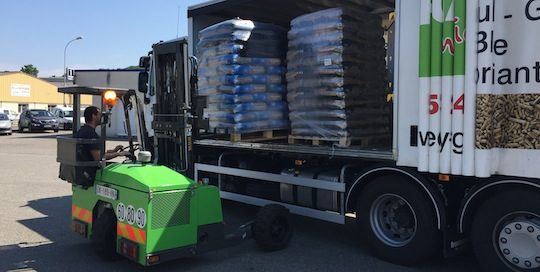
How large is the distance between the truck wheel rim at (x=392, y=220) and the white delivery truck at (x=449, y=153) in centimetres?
1

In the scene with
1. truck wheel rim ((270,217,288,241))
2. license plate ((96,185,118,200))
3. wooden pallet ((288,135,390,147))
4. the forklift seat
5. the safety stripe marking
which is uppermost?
wooden pallet ((288,135,390,147))

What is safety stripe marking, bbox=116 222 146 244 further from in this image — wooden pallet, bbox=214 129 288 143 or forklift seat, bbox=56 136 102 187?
wooden pallet, bbox=214 129 288 143

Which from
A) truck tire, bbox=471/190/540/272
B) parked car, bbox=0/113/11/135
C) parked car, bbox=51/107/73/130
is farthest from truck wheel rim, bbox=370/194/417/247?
parked car, bbox=51/107/73/130

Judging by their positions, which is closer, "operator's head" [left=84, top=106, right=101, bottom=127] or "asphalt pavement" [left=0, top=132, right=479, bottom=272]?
"asphalt pavement" [left=0, top=132, right=479, bottom=272]

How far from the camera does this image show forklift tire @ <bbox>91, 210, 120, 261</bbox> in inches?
211

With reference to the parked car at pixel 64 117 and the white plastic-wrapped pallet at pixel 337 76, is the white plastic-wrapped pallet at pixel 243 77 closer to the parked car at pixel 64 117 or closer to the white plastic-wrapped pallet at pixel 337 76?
the white plastic-wrapped pallet at pixel 337 76

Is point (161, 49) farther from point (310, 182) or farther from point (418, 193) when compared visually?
point (418, 193)

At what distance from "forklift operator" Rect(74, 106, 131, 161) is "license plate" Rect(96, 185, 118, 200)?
0.33 m

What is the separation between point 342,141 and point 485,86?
199cm

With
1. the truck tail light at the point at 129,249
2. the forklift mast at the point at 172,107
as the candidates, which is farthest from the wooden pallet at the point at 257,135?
the truck tail light at the point at 129,249

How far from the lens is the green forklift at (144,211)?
495 centimetres

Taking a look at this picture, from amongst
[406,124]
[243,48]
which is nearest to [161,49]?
[243,48]

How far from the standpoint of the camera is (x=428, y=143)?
16.1ft

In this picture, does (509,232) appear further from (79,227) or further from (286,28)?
(286,28)
